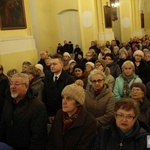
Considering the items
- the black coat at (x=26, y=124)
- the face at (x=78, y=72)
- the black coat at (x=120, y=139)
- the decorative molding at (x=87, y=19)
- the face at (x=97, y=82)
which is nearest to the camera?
the black coat at (x=120, y=139)

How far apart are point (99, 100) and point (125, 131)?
1321mm

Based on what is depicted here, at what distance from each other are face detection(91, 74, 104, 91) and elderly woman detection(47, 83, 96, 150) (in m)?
0.83

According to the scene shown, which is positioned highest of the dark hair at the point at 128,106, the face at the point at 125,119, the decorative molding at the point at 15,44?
the decorative molding at the point at 15,44

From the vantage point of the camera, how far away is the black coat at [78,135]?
2986mm

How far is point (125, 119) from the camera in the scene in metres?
2.61

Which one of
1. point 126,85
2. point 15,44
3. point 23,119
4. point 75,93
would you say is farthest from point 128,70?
point 15,44

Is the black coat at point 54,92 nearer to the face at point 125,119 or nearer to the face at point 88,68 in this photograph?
the face at point 88,68

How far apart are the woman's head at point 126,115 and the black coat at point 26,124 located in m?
1.08

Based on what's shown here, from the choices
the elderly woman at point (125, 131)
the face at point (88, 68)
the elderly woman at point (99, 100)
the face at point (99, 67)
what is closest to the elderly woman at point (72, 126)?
the elderly woman at point (125, 131)

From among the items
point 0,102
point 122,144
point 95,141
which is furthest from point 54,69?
point 122,144

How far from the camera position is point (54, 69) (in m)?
4.59

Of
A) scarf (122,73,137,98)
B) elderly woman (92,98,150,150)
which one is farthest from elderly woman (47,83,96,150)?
scarf (122,73,137,98)

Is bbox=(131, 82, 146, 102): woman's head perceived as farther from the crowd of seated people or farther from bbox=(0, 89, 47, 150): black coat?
bbox=(0, 89, 47, 150): black coat

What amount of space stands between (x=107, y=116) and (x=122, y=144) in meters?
1.23
